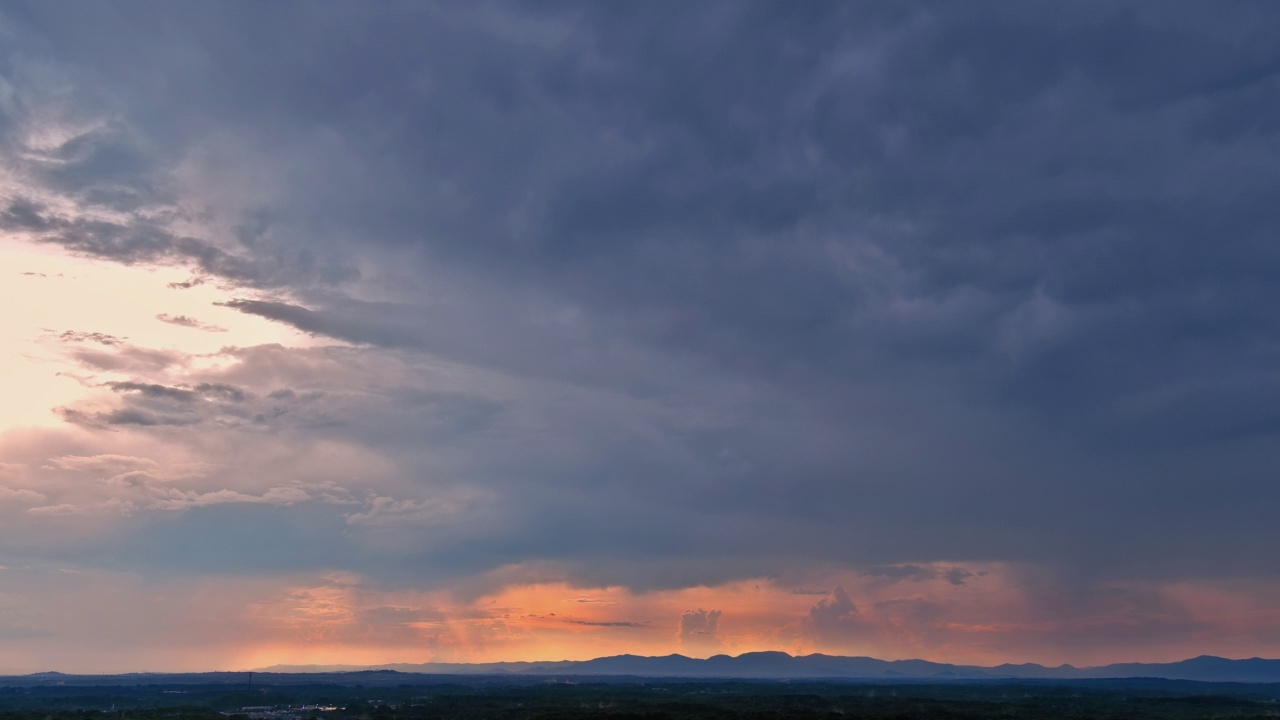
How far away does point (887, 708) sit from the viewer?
179 m

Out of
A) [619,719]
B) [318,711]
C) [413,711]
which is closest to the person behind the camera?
[619,719]

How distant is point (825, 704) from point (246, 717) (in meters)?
109

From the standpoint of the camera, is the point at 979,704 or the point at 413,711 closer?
the point at 413,711

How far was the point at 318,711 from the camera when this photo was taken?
190 metres

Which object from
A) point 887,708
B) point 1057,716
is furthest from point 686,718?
Answer: point 1057,716

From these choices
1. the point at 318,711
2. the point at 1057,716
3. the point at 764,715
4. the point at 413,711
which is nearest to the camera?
the point at 764,715

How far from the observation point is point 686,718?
14825cm

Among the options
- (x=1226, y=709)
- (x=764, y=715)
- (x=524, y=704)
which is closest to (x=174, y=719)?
(x=524, y=704)

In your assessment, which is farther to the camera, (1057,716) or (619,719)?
(1057,716)

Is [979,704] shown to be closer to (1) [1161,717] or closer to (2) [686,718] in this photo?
(1) [1161,717]

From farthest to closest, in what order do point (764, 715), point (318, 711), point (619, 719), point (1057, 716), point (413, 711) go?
point (318, 711) < point (413, 711) < point (1057, 716) < point (764, 715) < point (619, 719)

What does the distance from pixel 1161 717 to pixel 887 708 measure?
46617mm

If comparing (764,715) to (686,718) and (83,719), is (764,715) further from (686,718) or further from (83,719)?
(83,719)

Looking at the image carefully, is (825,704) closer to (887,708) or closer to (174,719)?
(887,708)
